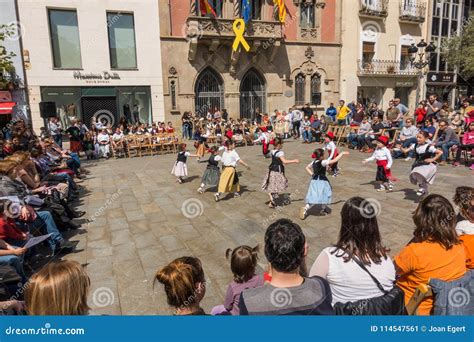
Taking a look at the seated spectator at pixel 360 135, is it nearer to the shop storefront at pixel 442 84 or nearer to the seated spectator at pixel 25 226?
the seated spectator at pixel 25 226

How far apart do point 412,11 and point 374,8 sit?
11.9 ft

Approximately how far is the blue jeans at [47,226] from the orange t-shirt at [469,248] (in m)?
5.52

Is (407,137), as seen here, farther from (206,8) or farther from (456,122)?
(206,8)

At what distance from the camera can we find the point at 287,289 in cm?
213

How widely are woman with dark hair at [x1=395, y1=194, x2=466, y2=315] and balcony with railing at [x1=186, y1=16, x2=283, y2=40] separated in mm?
19529

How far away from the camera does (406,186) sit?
928 cm

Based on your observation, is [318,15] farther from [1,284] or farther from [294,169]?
[1,284]

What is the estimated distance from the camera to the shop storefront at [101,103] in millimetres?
19125

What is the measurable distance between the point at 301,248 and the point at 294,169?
381 inches

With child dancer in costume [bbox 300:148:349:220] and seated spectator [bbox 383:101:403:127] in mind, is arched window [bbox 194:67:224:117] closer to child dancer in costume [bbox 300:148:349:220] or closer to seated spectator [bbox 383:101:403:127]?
seated spectator [bbox 383:101:403:127]

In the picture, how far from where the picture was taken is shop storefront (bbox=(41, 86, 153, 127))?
62.7ft

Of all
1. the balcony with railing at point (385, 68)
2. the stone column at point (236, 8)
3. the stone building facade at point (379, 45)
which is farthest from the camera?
the balcony with railing at point (385, 68)

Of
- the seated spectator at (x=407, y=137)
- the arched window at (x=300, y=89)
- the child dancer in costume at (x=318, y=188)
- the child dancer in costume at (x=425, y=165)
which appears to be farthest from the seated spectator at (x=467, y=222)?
the arched window at (x=300, y=89)

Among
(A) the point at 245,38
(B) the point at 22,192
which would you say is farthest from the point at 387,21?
(B) the point at 22,192
